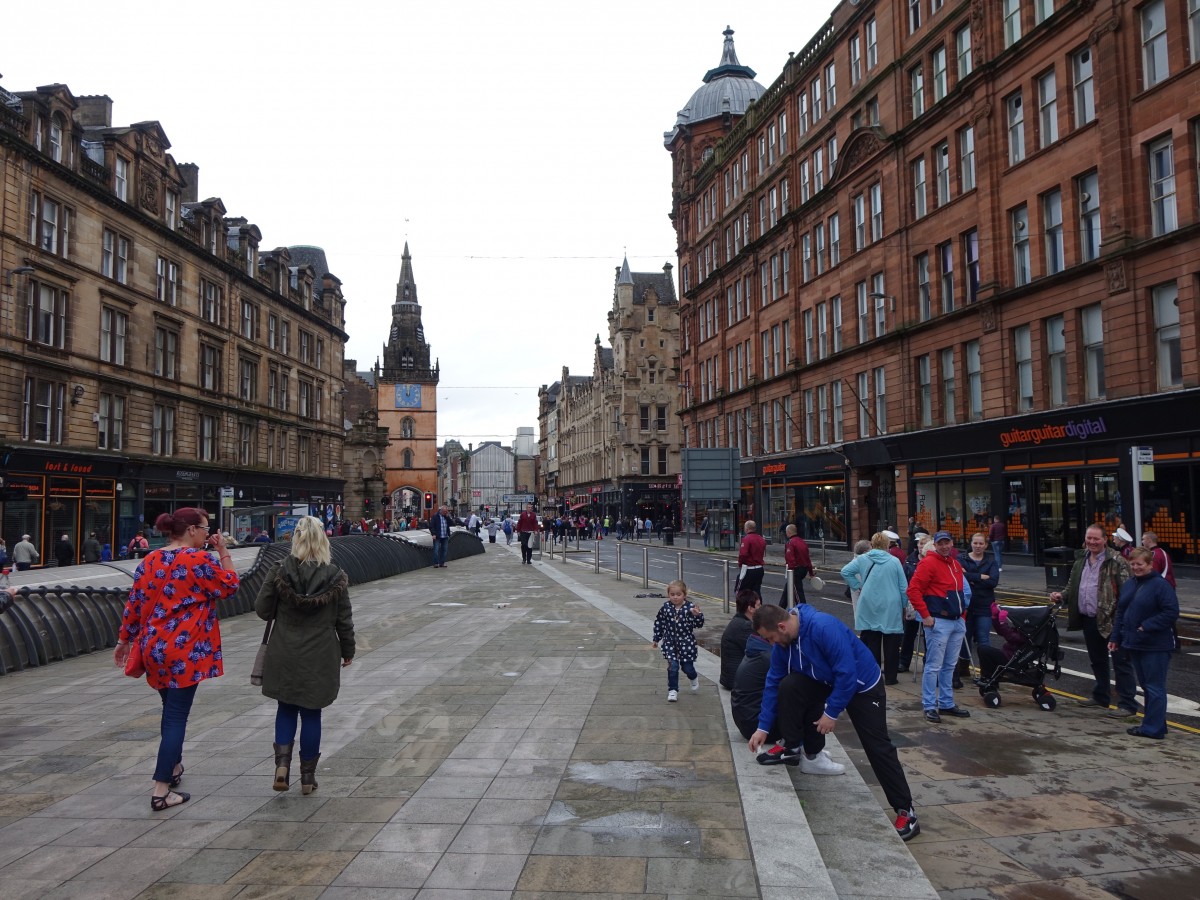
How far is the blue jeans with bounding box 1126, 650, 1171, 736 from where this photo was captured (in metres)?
7.10

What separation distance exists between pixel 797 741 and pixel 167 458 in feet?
122

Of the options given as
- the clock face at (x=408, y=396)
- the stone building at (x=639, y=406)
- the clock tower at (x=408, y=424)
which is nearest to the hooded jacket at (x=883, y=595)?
the stone building at (x=639, y=406)

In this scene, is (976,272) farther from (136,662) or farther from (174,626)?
(136,662)

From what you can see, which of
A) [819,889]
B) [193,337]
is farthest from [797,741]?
[193,337]

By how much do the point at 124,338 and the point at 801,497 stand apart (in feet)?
99.8

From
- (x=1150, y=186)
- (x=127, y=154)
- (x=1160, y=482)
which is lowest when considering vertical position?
(x=1160, y=482)

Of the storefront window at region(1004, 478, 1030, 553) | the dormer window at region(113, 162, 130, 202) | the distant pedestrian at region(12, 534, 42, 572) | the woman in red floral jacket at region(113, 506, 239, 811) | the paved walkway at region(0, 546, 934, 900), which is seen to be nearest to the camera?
the paved walkway at region(0, 546, 934, 900)

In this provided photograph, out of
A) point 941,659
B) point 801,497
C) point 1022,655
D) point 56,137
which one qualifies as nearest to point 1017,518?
point 801,497

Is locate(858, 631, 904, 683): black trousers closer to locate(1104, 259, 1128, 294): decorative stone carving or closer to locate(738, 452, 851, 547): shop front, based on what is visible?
locate(1104, 259, 1128, 294): decorative stone carving

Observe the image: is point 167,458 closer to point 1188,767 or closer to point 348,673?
point 348,673

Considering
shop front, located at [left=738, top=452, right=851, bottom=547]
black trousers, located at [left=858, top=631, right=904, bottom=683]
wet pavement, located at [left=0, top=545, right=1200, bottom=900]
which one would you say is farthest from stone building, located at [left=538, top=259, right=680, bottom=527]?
wet pavement, located at [left=0, top=545, right=1200, bottom=900]

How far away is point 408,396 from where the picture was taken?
336ft

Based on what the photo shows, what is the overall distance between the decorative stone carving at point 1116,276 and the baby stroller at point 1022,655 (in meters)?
16.8

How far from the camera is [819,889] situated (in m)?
3.97
